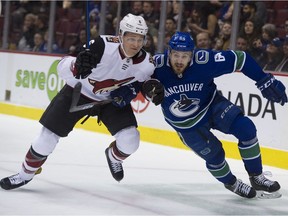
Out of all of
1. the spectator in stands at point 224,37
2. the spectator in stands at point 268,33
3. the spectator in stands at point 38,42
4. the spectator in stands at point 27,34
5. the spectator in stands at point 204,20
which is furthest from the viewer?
the spectator in stands at point 27,34

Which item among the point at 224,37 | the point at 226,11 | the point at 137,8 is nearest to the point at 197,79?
the point at 224,37

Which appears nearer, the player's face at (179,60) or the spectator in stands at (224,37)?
the player's face at (179,60)

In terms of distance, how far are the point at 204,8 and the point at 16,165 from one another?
275cm

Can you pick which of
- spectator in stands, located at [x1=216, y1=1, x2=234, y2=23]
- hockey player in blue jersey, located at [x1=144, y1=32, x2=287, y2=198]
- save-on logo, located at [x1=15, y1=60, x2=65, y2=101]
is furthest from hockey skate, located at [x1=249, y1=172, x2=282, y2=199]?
save-on logo, located at [x1=15, y1=60, x2=65, y2=101]

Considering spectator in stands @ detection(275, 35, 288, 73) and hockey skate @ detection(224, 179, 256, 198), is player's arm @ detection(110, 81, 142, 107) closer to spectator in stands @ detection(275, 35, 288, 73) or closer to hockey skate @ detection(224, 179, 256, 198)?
hockey skate @ detection(224, 179, 256, 198)

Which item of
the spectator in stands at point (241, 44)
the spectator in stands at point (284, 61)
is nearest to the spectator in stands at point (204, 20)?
the spectator in stands at point (241, 44)

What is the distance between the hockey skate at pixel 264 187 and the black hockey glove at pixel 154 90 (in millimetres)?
695

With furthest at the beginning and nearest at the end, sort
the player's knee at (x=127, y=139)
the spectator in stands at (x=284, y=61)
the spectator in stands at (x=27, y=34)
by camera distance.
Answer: the spectator in stands at (x=27, y=34) < the spectator in stands at (x=284, y=61) < the player's knee at (x=127, y=139)

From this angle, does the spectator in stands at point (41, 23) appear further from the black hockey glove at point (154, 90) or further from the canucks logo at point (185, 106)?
the black hockey glove at point (154, 90)

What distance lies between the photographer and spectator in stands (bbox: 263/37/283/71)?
6.36m

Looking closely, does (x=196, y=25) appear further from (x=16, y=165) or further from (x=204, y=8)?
(x=16, y=165)

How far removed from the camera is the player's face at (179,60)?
13.6 ft

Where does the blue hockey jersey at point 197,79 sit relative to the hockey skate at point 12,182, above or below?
above

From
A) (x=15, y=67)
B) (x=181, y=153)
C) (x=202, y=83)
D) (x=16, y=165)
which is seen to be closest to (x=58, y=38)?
(x=15, y=67)
